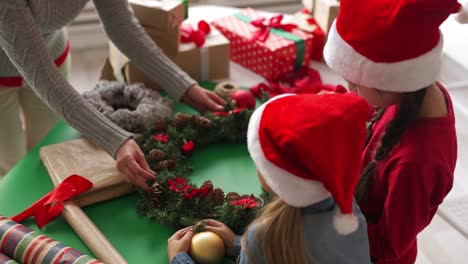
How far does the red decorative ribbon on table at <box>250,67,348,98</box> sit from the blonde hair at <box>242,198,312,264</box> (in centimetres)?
81

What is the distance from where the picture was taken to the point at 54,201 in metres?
1.22

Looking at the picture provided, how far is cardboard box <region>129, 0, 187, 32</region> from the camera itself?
64.2 inches

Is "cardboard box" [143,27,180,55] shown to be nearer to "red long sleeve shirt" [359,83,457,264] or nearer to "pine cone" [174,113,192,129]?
"pine cone" [174,113,192,129]

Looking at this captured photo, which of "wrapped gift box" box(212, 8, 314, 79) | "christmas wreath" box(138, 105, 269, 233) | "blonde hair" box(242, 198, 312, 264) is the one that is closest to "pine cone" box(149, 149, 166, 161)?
"christmas wreath" box(138, 105, 269, 233)

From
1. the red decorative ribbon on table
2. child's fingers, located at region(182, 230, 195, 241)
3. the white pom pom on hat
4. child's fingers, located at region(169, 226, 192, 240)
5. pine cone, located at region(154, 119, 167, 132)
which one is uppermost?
the white pom pom on hat

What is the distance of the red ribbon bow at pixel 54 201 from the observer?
1200mm

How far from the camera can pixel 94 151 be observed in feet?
4.57

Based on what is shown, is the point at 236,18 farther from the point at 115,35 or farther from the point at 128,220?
the point at 128,220

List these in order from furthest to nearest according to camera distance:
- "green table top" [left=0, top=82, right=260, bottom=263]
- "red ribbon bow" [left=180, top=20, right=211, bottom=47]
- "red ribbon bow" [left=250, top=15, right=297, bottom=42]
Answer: "red ribbon bow" [left=250, top=15, right=297, bottom=42] → "red ribbon bow" [left=180, top=20, right=211, bottom=47] → "green table top" [left=0, top=82, right=260, bottom=263]

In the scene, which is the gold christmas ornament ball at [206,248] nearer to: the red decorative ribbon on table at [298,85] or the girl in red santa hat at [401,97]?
the girl in red santa hat at [401,97]

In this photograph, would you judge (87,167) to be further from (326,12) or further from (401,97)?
(326,12)

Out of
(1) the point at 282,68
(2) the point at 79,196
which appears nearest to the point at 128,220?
(2) the point at 79,196

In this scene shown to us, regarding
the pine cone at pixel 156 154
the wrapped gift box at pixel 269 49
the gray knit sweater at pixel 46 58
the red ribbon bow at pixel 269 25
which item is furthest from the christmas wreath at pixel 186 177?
the red ribbon bow at pixel 269 25

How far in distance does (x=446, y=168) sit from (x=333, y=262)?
10.0 inches
